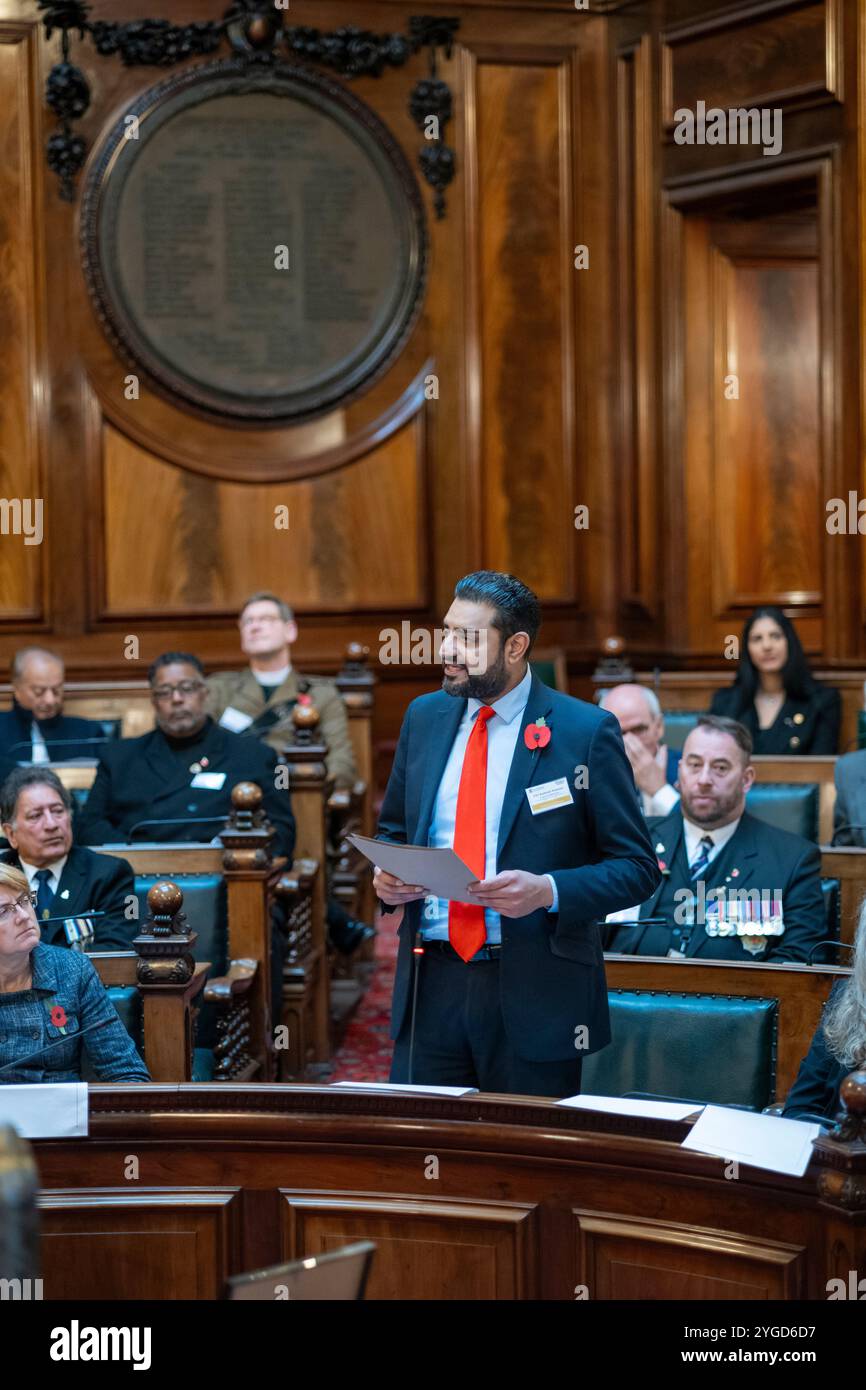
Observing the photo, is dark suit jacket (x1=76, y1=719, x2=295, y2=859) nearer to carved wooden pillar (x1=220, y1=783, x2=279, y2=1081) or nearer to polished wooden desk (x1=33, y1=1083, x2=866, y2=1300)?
carved wooden pillar (x1=220, y1=783, x2=279, y2=1081)

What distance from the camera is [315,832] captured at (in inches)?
213

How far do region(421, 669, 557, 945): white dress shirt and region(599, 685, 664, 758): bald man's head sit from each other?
2.10 meters

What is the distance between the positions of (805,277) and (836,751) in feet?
9.43

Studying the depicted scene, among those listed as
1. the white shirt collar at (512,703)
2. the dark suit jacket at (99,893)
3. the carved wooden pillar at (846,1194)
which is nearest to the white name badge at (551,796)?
the white shirt collar at (512,703)

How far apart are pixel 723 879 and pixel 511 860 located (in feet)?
4.04

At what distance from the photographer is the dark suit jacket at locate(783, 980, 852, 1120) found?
8.77 ft

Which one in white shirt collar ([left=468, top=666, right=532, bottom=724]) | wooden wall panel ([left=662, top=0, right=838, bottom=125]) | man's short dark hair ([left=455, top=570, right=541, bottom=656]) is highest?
wooden wall panel ([left=662, top=0, right=838, bottom=125])

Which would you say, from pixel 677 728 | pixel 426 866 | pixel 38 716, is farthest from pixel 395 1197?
pixel 38 716

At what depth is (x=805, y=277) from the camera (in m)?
8.22

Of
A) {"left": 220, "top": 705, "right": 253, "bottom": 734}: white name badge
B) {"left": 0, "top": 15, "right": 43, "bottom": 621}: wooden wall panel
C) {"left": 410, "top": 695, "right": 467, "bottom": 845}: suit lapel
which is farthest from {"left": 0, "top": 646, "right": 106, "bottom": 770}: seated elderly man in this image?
{"left": 410, "top": 695, "right": 467, "bottom": 845}: suit lapel

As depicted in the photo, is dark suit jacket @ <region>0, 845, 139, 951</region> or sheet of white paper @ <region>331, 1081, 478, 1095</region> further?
dark suit jacket @ <region>0, 845, 139, 951</region>

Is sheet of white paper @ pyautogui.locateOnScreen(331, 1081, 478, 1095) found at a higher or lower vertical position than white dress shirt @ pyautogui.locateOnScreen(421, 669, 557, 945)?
lower
